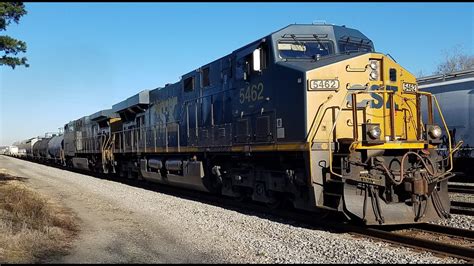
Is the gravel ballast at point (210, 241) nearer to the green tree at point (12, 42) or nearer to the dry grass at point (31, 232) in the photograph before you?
the dry grass at point (31, 232)

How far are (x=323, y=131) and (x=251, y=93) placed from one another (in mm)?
2609

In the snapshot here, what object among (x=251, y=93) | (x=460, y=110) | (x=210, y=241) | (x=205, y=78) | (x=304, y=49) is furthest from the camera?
(x=460, y=110)

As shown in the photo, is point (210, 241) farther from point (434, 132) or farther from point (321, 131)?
point (434, 132)

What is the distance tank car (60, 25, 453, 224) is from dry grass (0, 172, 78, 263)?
14.2 ft

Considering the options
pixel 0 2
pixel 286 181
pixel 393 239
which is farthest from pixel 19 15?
pixel 393 239

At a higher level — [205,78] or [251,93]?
[205,78]

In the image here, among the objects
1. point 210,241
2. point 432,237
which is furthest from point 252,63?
point 432,237

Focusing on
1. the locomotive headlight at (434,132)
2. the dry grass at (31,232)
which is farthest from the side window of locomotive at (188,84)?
the locomotive headlight at (434,132)

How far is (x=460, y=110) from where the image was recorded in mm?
17625

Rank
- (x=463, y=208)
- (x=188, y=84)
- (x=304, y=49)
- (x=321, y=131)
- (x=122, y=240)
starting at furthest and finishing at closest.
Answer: (x=188, y=84), (x=463, y=208), (x=304, y=49), (x=321, y=131), (x=122, y=240)

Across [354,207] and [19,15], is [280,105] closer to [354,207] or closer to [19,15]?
[354,207]

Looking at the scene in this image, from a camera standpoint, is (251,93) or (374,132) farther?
(251,93)

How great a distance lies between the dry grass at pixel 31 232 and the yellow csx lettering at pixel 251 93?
486 cm

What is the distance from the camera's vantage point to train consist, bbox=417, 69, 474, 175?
56.9 ft
